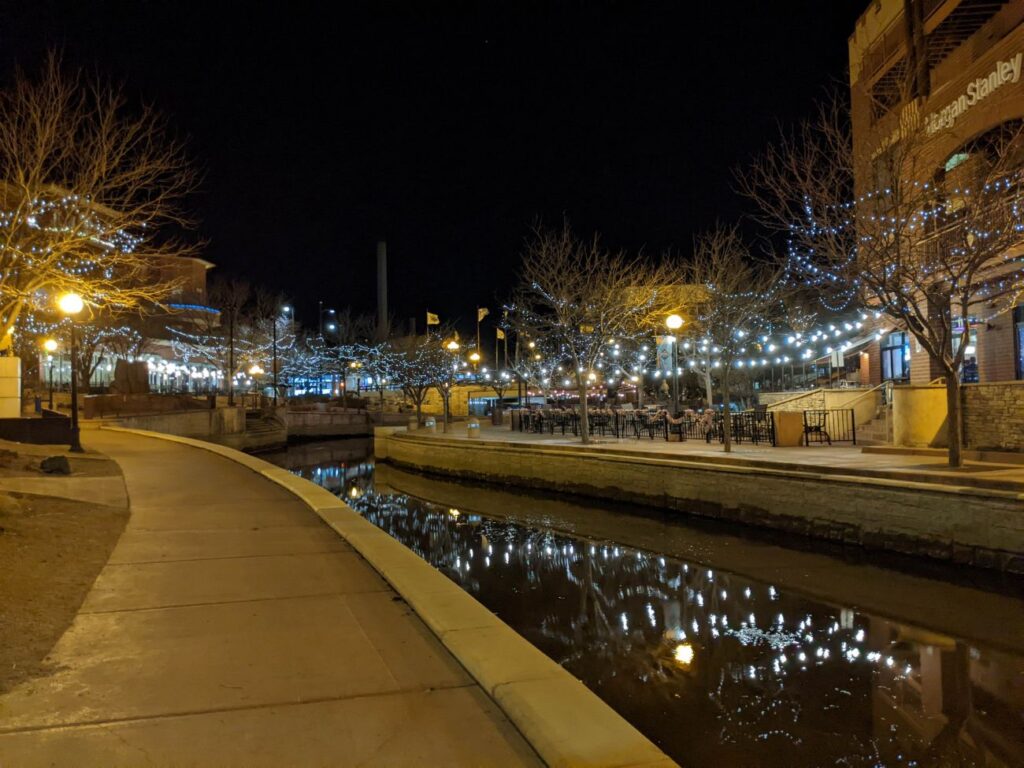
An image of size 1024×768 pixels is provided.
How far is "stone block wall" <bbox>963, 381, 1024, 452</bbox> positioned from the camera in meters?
14.4

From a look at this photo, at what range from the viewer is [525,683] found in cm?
471

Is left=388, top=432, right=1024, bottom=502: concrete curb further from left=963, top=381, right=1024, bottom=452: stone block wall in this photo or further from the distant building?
the distant building

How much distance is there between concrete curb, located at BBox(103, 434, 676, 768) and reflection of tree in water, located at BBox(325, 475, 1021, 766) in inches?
62.9

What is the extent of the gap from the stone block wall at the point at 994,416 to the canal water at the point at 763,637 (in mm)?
4525

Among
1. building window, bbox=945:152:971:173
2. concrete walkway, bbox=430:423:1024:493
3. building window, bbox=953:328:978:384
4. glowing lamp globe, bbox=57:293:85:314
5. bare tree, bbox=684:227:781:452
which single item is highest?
building window, bbox=945:152:971:173

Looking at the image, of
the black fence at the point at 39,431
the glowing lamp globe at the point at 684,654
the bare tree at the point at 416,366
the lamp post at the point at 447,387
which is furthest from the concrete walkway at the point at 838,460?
the bare tree at the point at 416,366

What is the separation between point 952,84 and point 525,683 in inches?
881

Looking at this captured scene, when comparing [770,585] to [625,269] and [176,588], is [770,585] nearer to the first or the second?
[176,588]

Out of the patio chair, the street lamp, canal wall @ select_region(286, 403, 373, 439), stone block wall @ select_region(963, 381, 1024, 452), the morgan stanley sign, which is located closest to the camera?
stone block wall @ select_region(963, 381, 1024, 452)

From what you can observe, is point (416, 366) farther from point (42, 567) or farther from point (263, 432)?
point (42, 567)

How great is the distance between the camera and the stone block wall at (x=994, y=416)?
14406mm

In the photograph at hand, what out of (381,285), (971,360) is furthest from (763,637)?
(381,285)

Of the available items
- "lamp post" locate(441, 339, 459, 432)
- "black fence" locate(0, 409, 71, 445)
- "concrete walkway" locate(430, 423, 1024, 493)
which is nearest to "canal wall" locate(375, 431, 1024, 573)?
"concrete walkway" locate(430, 423, 1024, 493)

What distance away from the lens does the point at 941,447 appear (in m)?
15.9
